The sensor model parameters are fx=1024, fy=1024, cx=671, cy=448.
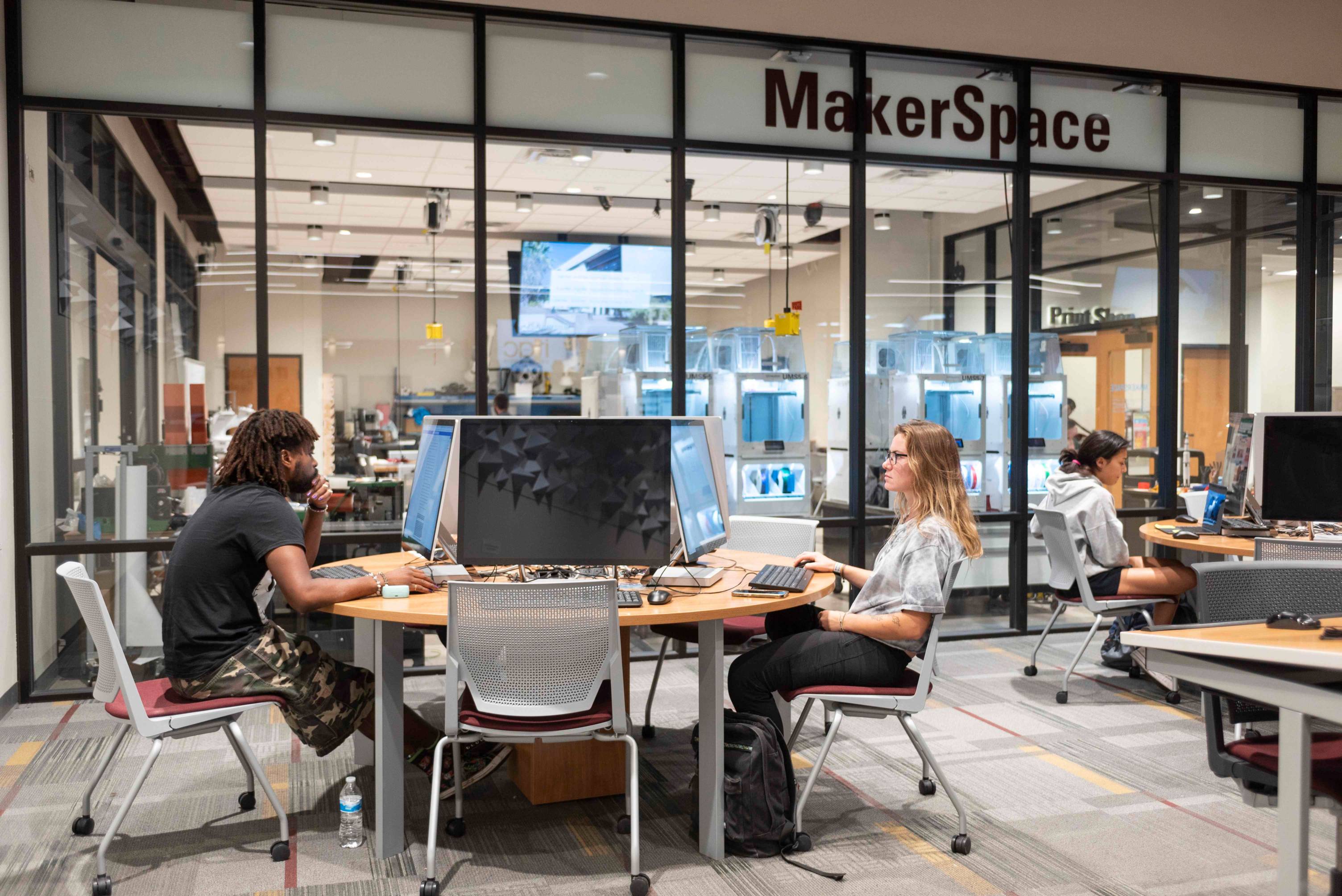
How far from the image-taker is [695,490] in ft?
11.5

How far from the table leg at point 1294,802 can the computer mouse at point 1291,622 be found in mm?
303

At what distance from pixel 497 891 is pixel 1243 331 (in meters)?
5.87

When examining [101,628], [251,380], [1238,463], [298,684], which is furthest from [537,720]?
[1238,463]

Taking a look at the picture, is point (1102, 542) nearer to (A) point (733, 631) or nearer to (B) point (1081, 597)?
(B) point (1081, 597)

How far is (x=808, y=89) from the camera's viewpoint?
563cm

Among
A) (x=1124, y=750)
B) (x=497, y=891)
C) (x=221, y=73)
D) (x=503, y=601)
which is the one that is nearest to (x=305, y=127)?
(x=221, y=73)

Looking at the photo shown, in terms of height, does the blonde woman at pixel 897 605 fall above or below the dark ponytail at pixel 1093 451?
below

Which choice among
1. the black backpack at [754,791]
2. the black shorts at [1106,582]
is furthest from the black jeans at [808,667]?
the black shorts at [1106,582]

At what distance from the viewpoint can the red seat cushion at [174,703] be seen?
2.94 meters

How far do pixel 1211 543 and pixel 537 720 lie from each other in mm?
3423

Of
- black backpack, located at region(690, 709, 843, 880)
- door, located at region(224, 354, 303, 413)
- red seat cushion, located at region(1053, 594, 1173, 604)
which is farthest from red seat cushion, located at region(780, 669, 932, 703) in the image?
door, located at region(224, 354, 303, 413)

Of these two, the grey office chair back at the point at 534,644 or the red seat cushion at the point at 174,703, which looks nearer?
the grey office chair back at the point at 534,644

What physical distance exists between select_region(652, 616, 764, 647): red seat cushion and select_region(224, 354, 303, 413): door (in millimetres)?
2206

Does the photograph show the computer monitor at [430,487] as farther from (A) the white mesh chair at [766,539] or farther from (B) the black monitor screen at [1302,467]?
(B) the black monitor screen at [1302,467]
